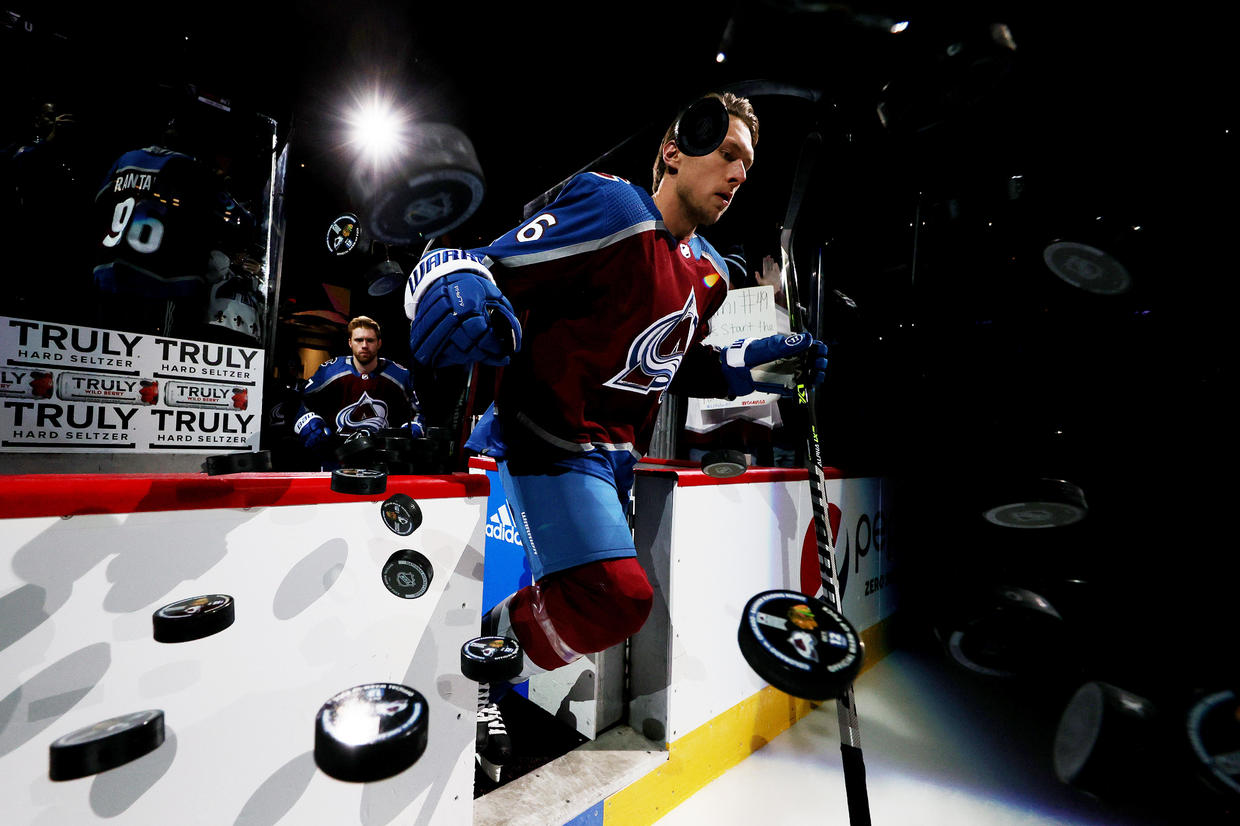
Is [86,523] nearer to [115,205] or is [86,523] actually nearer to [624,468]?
[624,468]

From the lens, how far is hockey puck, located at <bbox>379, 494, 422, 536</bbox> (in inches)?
35.9

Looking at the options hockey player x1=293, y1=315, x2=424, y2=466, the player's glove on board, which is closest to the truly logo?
the player's glove on board

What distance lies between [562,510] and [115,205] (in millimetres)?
1652

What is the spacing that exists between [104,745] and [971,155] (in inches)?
85.2

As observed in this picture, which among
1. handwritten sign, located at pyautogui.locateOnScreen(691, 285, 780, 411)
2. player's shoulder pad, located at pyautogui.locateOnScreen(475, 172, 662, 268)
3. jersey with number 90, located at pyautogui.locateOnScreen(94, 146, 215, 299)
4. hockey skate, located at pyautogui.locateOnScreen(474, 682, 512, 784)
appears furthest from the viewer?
handwritten sign, located at pyautogui.locateOnScreen(691, 285, 780, 411)

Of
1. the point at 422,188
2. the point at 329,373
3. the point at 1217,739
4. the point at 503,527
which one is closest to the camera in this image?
the point at 1217,739

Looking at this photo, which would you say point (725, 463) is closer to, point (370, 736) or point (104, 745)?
point (370, 736)

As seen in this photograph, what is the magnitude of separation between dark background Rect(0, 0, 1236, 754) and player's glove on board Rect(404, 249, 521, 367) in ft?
0.43

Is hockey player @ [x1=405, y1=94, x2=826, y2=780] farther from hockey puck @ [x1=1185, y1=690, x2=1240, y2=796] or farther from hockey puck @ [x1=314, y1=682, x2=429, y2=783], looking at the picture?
hockey puck @ [x1=1185, y1=690, x2=1240, y2=796]

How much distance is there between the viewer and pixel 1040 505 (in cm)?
73

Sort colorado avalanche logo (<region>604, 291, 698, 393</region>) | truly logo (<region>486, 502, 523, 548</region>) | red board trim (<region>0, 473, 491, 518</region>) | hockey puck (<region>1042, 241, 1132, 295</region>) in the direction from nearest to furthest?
1. red board trim (<region>0, 473, 491, 518</region>)
2. hockey puck (<region>1042, 241, 1132, 295</region>)
3. colorado avalanche logo (<region>604, 291, 698, 393</region>)
4. truly logo (<region>486, 502, 523, 548</region>)

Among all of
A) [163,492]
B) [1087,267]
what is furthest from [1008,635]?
[163,492]

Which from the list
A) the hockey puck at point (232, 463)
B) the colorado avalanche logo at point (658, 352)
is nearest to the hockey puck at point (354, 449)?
the hockey puck at point (232, 463)

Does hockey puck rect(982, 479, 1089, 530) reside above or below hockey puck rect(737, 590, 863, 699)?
above
